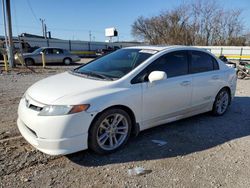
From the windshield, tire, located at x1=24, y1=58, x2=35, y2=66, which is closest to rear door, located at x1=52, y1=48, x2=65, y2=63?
tire, located at x1=24, y1=58, x2=35, y2=66

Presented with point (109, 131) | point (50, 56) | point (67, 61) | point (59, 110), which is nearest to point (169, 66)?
point (109, 131)

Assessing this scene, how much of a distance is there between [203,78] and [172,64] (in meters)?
0.87

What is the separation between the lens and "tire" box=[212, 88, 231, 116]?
530cm

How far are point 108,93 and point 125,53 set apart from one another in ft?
4.56

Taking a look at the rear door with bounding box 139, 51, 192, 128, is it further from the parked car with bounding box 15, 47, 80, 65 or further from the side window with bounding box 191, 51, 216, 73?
the parked car with bounding box 15, 47, 80, 65

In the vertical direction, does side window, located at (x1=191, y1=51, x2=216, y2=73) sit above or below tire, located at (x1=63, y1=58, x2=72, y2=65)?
above

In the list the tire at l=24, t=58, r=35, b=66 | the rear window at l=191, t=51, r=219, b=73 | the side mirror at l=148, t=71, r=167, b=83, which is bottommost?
the tire at l=24, t=58, r=35, b=66

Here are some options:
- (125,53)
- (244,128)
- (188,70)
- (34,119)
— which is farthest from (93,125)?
(244,128)

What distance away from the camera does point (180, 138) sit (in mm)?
4152

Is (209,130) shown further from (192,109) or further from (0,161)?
(0,161)

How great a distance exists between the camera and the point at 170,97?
411cm

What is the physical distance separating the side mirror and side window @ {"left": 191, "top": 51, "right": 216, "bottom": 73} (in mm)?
1182

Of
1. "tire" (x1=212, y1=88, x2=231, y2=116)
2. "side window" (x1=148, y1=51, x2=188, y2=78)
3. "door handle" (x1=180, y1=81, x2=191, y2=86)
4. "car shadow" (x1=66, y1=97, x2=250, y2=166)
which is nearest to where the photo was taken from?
"car shadow" (x1=66, y1=97, x2=250, y2=166)

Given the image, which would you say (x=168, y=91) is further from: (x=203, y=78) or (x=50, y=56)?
(x=50, y=56)
